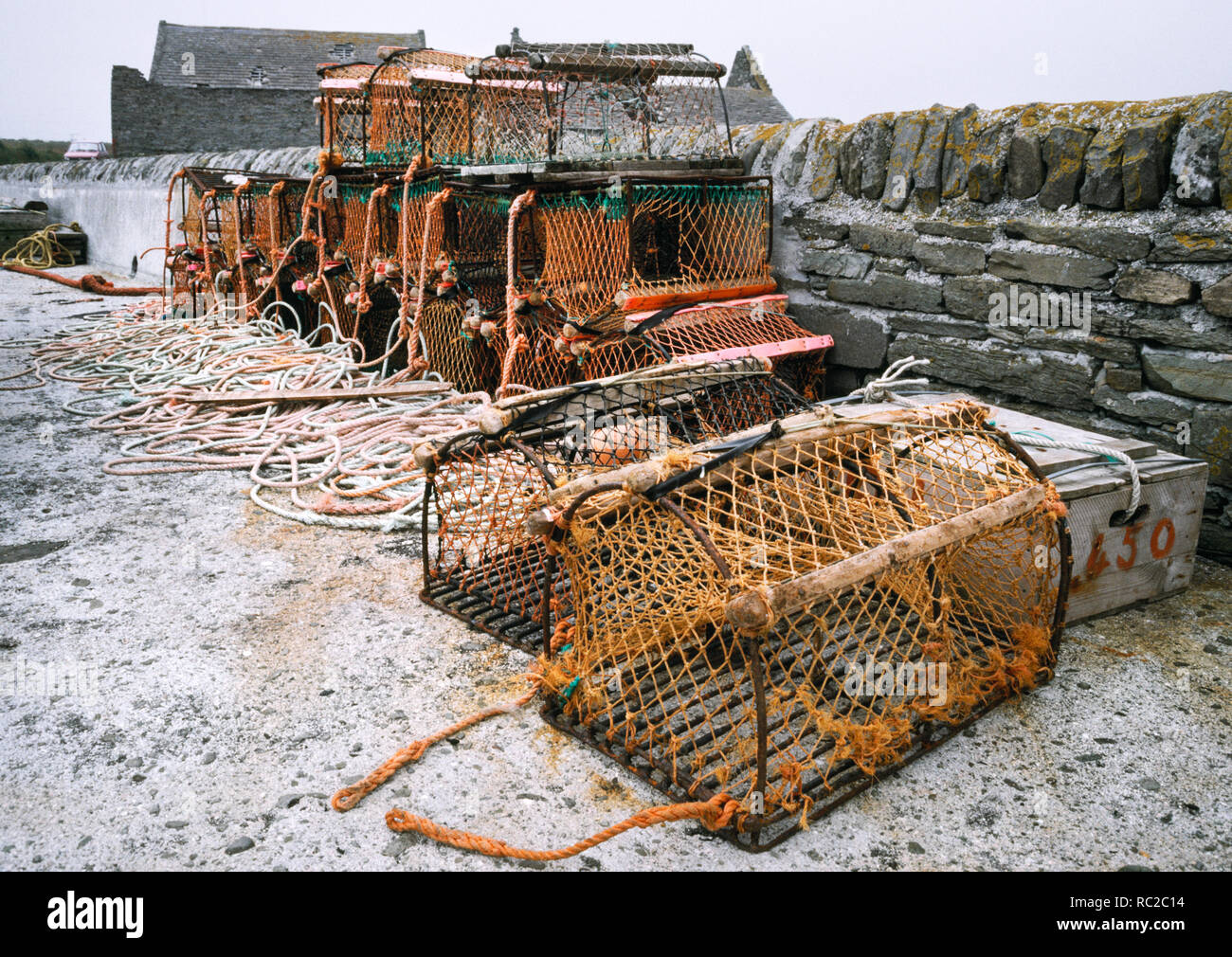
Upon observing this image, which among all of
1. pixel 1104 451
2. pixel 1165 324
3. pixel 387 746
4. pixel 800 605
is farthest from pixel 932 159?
pixel 387 746

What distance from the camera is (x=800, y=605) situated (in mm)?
1836

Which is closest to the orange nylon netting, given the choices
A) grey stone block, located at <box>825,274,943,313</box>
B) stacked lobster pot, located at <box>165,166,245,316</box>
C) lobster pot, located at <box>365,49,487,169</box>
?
grey stone block, located at <box>825,274,943,313</box>

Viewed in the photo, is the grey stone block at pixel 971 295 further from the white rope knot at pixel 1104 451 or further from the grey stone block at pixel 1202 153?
the white rope knot at pixel 1104 451

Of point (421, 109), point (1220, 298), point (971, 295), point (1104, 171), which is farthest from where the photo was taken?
point (421, 109)

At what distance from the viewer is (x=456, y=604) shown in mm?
2945


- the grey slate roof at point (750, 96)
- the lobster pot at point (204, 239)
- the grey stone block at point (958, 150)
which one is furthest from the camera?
the grey slate roof at point (750, 96)

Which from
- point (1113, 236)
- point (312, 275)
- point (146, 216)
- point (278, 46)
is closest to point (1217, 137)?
point (1113, 236)

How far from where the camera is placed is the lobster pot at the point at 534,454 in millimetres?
2688

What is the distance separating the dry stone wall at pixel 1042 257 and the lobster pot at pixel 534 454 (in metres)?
1.01

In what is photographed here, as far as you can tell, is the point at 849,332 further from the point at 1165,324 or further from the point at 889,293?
the point at 1165,324

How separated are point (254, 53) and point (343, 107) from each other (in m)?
24.7

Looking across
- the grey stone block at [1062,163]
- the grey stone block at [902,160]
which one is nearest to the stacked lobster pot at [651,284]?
the grey stone block at [902,160]

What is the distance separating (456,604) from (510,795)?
0.99 m
